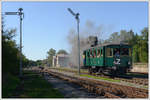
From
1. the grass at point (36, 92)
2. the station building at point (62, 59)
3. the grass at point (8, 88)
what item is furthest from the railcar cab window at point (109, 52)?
the station building at point (62, 59)

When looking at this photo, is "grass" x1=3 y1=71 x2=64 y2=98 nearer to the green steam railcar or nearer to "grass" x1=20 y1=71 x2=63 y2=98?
"grass" x1=20 y1=71 x2=63 y2=98

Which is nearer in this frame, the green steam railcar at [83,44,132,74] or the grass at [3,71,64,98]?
the grass at [3,71,64,98]

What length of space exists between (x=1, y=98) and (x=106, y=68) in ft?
46.9

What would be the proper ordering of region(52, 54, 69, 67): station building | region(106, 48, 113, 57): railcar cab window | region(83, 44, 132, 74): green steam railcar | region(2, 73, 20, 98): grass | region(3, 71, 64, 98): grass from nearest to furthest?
1. region(3, 71, 64, 98): grass
2. region(2, 73, 20, 98): grass
3. region(83, 44, 132, 74): green steam railcar
4. region(106, 48, 113, 57): railcar cab window
5. region(52, 54, 69, 67): station building

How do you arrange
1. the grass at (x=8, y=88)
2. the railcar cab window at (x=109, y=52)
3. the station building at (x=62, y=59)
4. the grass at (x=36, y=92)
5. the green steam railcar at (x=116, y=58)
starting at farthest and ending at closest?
the station building at (x=62, y=59), the railcar cab window at (x=109, y=52), the green steam railcar at (x=116, y=58), the grass at (x=8, y=88), the grass at (x=36, y=92)

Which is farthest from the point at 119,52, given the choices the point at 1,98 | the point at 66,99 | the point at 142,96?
the point at 1,98

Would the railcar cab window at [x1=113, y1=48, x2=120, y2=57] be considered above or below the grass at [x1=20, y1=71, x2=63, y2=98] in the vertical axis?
above

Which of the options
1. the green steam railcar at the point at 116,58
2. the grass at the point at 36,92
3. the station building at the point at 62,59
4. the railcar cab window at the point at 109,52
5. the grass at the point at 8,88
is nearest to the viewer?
the grass at the point at 36,92

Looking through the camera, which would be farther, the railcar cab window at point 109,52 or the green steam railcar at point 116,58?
the railcar cab window at point 109,52


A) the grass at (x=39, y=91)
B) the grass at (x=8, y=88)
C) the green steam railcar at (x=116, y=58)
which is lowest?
the grass at (x=39, y=91)

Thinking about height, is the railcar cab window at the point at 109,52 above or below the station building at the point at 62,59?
above

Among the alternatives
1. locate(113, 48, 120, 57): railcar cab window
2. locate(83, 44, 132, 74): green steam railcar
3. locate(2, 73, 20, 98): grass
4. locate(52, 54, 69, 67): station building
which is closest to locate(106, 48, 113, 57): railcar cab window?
locate(83, 44, 132, 74): green steam railcar

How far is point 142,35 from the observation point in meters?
65.4

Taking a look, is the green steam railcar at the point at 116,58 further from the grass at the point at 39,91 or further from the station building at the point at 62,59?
the station building at the point at 62,59
